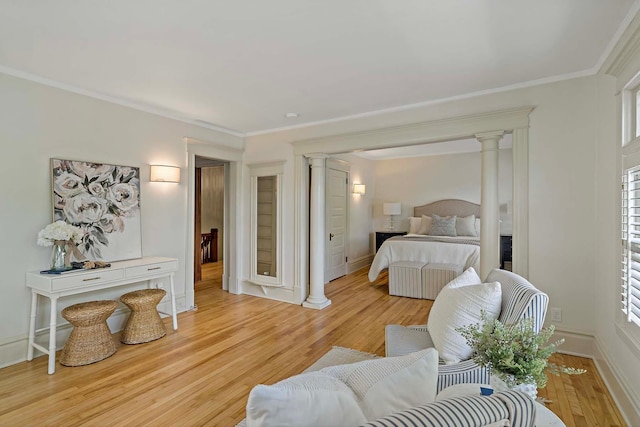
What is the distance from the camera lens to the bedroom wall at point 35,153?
2773 mm

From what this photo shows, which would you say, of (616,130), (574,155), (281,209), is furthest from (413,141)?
(281,209)

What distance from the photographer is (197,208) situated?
5586 millimetres

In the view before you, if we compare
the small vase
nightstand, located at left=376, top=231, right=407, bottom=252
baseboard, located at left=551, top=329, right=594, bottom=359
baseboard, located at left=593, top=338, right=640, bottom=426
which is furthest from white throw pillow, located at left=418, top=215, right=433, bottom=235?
the small vase

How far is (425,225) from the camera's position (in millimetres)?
6887

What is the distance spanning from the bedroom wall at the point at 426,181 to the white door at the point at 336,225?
1.63 metres

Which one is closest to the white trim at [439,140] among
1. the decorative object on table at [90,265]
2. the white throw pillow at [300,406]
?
the decorative object on table at [90,265]

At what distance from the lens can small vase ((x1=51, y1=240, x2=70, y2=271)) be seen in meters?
2.85

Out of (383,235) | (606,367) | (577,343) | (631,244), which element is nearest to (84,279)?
(631,244)

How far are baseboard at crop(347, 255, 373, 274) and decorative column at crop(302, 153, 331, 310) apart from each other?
2.20 metres

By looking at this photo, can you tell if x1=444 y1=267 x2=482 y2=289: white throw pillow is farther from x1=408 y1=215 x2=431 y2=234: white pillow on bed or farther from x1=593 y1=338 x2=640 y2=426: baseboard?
x1=408 y1=215 x2=431 y2=234: white pillow on bed

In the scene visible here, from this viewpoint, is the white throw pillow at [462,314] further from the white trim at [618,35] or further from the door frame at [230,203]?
the door frame at [230,203]

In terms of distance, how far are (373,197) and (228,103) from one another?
4988 millimetres

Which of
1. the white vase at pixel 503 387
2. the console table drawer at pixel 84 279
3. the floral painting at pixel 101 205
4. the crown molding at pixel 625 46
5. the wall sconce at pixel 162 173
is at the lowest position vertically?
the white vase at pixel 503 387

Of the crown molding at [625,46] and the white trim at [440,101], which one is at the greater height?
the white trim at [440,101]
